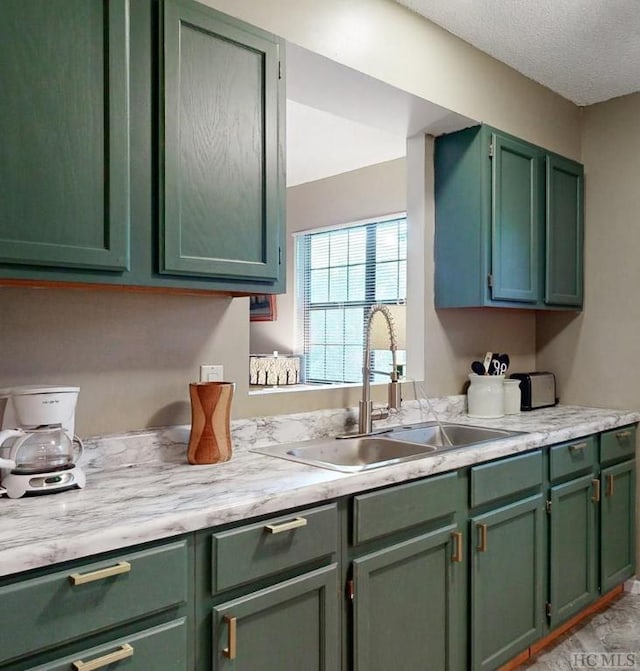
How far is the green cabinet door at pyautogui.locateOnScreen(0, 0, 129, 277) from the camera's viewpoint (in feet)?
4.34

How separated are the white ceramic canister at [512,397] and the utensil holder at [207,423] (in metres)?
1.67

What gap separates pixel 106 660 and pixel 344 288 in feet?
14.6

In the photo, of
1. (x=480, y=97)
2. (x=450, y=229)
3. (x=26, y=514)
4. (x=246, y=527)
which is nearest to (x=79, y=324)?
(x=26, y=514)

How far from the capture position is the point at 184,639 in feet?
4.20

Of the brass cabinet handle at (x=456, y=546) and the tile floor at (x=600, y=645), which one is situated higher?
the brass cabinet handle at (x=456, y=546)

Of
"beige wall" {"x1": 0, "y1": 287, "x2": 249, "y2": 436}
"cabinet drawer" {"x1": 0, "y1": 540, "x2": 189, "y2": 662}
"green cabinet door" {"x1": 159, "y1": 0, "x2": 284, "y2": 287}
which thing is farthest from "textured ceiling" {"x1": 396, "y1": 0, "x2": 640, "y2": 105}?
"cabinet drawer" {"x1": 0, "y1": 540, "x2": 189, "y2": 662}

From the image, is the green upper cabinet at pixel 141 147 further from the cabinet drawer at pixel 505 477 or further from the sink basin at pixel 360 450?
the cabinet drawer at pixel 505 477

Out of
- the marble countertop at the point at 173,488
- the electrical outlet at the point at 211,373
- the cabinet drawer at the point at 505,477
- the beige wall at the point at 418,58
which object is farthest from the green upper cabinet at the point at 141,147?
the cabinet drawer at the point at 505,477

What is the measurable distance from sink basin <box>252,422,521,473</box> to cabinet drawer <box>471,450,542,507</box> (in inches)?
4.0

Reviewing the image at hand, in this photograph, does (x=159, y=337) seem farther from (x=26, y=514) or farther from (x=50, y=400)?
(x=26, y=514)

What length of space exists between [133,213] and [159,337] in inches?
18.4

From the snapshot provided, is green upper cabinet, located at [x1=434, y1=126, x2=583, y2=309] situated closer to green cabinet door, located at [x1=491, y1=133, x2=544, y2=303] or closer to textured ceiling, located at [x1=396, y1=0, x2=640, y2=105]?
green cabinet door, located at [x1=491, y1=133, x2=544, y2=303]

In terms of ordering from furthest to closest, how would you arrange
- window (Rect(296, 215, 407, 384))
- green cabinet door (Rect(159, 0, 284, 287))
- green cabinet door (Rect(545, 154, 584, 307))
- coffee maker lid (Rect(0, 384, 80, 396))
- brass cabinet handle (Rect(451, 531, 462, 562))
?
window (Rect(296, 215, 407, 384))
green cabinet door (Rect(545, 154, 584, 307))
brass cabinet handle (Rect(451, 531, 462, 562))
green cabinet door (Rect(159, 0, 284, 287))
coffee maker lid (Rect(0, 384, 80, 396))

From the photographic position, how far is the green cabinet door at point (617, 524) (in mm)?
2771
